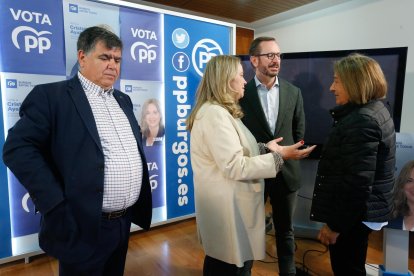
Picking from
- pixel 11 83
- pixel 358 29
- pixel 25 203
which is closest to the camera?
pixel 11 83

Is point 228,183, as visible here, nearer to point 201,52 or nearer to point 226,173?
point 226,173

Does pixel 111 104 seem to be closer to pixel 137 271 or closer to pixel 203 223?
pixel 203 223

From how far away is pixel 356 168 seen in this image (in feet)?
4.42

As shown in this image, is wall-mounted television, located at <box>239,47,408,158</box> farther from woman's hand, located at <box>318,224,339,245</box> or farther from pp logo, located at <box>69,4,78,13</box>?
pp logo, located at <box>69,4,78,13</box>

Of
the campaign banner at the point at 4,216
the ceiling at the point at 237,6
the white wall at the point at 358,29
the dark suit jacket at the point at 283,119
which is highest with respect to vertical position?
the ceiling at the point at 237,6

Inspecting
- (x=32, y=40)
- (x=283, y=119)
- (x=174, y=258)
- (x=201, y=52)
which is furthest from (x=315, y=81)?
(x=32, y=40)

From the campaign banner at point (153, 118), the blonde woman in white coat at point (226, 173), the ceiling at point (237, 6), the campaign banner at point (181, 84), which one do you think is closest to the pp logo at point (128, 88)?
the campaign banner at point (153, 118)

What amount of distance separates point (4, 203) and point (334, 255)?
2340 mm

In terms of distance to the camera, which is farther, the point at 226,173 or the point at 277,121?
the point at 277,121

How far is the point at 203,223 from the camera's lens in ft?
5.04

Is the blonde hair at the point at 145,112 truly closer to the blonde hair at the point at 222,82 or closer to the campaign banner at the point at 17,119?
the campaign banner at the point at 17,119

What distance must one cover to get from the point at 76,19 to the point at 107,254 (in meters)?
1.88

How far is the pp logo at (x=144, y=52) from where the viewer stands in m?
2.64

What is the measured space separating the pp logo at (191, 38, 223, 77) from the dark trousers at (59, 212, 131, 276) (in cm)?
197
